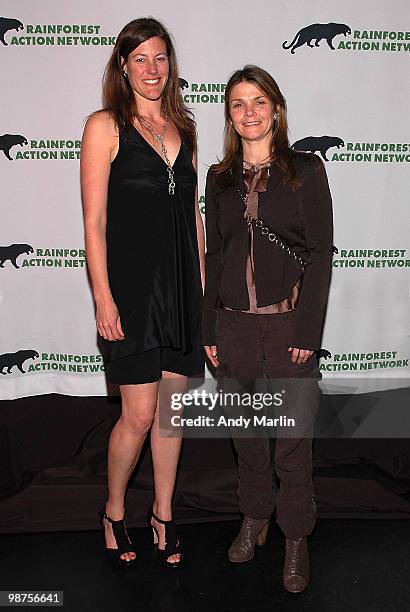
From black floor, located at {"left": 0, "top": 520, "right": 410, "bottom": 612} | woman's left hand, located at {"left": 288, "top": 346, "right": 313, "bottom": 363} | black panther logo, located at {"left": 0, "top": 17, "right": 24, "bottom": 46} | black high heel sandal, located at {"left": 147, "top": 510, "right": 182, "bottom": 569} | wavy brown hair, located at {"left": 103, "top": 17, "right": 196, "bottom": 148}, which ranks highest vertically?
black panther logo, located at {"left": 0, "top": 17, "right": 24, "bottom": 46}

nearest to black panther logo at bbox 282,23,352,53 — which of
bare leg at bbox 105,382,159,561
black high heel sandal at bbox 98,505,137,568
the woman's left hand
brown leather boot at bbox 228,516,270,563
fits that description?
the woman's left hand

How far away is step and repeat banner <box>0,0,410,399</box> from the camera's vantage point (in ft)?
11.3

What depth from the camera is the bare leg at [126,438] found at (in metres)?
2.49

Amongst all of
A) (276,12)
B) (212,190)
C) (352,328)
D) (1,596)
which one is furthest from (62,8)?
(1,596)

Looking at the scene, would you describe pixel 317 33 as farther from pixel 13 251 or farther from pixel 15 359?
pixel 15 359

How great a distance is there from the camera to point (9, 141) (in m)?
3.51

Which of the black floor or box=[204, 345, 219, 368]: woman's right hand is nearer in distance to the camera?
the black floor

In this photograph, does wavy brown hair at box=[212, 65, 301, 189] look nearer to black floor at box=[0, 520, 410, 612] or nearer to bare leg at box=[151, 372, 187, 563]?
bare leg at box=[151, 372, 187, 563]

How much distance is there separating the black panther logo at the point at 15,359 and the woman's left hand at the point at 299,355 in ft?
5.89

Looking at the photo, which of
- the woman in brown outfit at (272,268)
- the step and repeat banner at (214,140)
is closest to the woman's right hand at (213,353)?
the woman in brown outfit at (272,268)

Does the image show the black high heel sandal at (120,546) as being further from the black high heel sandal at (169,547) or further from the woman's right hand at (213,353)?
the woman's right hand at (213,353)

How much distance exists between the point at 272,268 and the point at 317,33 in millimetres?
1657

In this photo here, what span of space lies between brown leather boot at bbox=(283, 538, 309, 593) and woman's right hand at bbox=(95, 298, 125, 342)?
3.14 ft

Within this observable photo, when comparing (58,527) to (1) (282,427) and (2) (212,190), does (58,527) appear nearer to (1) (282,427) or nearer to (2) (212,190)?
(1) (282,427)
